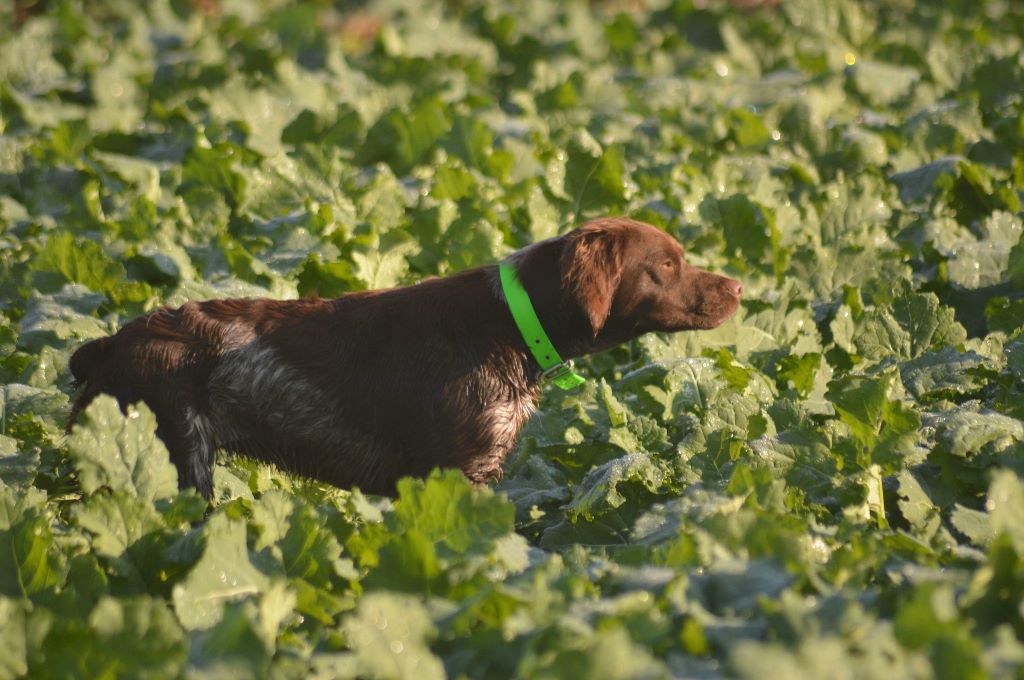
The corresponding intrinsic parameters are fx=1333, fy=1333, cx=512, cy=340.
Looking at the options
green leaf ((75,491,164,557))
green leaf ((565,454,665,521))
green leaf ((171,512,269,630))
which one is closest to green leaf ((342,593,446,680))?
green leaf ((171,512,269,630))

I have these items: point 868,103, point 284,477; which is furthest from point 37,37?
point 284,477

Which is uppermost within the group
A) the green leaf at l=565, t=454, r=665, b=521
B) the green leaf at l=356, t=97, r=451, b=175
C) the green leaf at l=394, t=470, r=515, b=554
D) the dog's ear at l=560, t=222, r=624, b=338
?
the dog's ear at l=560, t=222, r=624, b=338

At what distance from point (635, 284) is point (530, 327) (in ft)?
1.64

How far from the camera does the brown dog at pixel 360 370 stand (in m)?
4.83

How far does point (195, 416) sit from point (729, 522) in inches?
82.9

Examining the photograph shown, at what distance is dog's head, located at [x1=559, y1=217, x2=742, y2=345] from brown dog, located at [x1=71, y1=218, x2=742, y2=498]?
0.01 m

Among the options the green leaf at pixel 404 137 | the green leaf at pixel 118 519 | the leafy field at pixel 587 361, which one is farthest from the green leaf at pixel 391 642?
the green leaf at pixel 404 137

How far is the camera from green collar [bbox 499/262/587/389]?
5.09 metres

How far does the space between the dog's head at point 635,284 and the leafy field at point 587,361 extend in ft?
0.88

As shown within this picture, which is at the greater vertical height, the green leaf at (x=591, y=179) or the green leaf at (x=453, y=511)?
the green leaf at (x=453, y=511)

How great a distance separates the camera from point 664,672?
2939 millimetres

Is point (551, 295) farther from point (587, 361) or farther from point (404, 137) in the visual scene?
point (404, 137)

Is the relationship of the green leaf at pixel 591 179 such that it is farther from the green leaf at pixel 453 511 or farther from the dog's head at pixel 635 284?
the green leaf at pixel 453 511

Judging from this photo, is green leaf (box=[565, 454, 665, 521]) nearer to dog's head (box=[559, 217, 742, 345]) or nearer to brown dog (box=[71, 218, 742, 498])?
brown dog (box=[71, 218, 742, 498])
